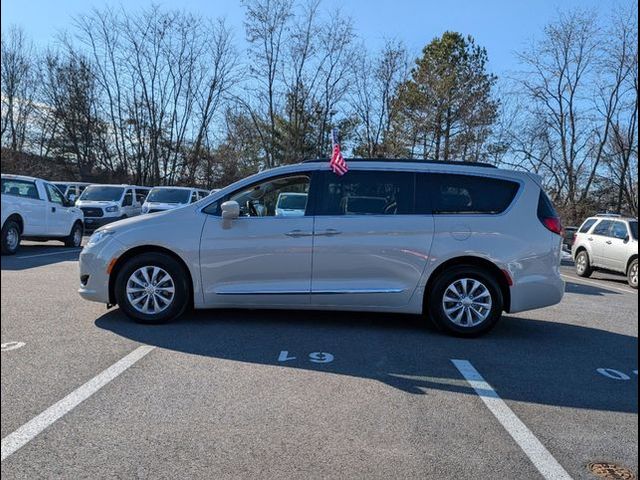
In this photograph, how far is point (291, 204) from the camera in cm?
602

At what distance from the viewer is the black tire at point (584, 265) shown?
14.6 meters

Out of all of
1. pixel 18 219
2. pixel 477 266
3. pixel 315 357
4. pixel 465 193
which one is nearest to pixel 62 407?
pixel 315 357

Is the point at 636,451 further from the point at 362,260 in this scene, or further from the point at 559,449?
the point at 362,260

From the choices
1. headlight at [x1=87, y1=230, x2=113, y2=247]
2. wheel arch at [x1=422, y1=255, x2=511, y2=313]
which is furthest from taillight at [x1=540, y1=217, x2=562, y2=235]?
headlight at [x1=87, y1=230, x2=113, y2=247]

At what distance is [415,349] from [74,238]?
12015 mm

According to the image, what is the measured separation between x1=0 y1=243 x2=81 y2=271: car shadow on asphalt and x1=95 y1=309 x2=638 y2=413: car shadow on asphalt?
196 inches

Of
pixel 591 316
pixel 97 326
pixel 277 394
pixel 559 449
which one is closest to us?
pixel 559 449

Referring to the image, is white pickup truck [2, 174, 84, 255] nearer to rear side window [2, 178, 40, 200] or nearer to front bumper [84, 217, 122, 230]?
rear side window [2, 178, 40, 200]

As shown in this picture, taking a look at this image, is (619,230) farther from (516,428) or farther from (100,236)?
(100,236)

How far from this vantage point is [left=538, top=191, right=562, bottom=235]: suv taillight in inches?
234

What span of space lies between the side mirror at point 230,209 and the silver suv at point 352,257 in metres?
0.01

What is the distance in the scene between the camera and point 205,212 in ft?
19.7

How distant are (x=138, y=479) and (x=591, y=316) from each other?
6.86 meters

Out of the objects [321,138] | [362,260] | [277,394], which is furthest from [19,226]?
[321,138]
